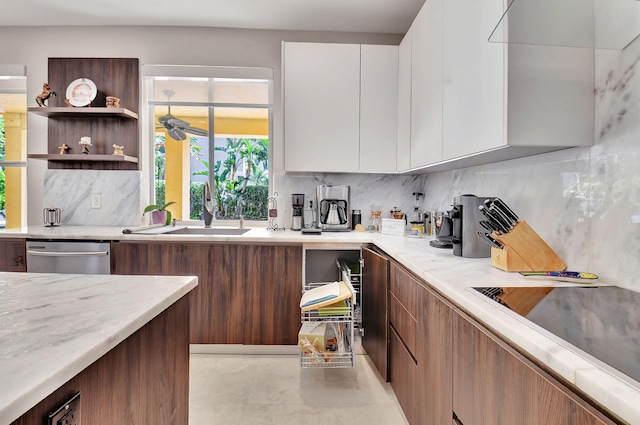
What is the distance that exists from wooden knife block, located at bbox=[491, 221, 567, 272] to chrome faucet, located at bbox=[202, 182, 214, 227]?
7.64 ft

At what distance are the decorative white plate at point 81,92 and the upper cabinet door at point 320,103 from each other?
169 centimetres

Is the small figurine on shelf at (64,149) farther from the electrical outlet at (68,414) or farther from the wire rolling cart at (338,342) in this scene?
the electrical outlet at (68,414)

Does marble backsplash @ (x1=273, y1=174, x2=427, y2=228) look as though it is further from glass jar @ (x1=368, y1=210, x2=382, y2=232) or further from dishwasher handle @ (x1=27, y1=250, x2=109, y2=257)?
dishwasher handle @ (x1=27, y1=250, x2=109, y2=257)

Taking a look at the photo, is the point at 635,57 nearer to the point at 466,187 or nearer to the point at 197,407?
the point at 466,187

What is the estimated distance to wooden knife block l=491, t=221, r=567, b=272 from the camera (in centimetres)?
136

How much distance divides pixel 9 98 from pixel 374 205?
3522 millimetres

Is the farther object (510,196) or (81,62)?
(81,62)

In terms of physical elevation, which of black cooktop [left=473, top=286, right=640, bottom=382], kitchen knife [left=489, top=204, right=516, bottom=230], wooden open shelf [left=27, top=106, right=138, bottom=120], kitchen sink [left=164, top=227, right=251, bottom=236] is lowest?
black cooktop [left=473, top=286, right=640, bottom=382]

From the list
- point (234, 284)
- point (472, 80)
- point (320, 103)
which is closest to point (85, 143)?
point (234, 284)

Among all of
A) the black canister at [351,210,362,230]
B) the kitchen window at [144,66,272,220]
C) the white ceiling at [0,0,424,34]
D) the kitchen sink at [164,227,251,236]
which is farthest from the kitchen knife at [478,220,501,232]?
the kitchen window at [144,66,272,220]

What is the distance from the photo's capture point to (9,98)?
3.28 m

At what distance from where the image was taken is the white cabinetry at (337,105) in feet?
9.00

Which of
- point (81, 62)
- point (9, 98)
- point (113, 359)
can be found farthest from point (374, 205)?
point (9, 98)

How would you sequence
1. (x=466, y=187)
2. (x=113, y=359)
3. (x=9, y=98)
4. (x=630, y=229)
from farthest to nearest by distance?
(x=9, y=98) → (x=466, y=187) → (x=630, y=229) → (x=113, y=359)
